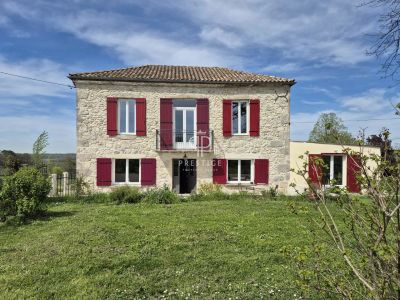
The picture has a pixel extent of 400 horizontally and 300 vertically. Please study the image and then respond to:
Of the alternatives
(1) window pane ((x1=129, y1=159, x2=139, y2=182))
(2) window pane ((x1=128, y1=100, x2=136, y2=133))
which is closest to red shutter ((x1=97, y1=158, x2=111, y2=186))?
(1) window pane ((x1=129, y1=159, x2=139, y2=182))

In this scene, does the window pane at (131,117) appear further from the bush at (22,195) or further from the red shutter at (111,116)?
the bush at (22,195)

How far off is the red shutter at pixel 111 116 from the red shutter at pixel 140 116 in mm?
1015

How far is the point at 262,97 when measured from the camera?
652 inches

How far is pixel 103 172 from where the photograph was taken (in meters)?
15.9

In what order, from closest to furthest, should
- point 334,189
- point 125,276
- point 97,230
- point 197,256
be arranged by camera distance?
point 334,189
point 125,276
point 197,256
point 97,230

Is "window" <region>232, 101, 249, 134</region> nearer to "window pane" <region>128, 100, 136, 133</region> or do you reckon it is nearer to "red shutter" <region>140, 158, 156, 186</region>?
"red shutter" <region>140, 158, 156, 186</region>

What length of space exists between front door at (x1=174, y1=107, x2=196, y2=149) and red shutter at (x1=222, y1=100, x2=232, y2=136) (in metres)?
1.47

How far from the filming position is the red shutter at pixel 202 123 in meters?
16.4

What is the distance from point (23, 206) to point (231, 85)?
10807mm

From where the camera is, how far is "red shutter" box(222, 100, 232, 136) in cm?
1644

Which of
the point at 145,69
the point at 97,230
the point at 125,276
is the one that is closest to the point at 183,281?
the point at 125,276

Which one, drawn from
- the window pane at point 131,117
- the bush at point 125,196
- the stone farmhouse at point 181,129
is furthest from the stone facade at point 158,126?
the bush at point 125,196

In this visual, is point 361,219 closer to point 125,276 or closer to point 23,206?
point 125,276

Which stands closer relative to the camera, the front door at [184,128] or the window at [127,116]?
the window at [127,116]
